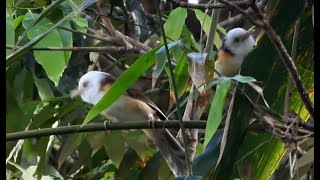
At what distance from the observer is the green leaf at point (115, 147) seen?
1951mm

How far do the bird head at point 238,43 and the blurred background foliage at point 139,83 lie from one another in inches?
1.3

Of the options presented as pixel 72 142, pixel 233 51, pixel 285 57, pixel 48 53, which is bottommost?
pixel 72 142

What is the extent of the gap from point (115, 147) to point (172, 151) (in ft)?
1.38

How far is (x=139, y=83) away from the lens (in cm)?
234

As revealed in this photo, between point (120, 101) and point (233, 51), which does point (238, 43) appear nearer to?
point (233, 51)

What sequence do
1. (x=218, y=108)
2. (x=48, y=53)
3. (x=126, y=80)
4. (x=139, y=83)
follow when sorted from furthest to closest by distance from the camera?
(x=139, y=83), (x=48, y=53), (x=126, y=80), (x=218, y=108)

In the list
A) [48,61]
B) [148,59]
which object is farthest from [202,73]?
[48,61]

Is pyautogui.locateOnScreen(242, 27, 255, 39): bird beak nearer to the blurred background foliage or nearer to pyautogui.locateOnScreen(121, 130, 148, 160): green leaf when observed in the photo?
the blurred background foliage

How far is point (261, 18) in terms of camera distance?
0.77 meters

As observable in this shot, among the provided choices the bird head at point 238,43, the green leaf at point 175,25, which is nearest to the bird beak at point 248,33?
the bird head at point 238,43

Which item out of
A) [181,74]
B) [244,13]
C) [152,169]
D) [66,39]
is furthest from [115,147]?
[244,13]

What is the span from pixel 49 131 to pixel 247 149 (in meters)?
0.30

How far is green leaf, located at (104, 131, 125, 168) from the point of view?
1951 mm
